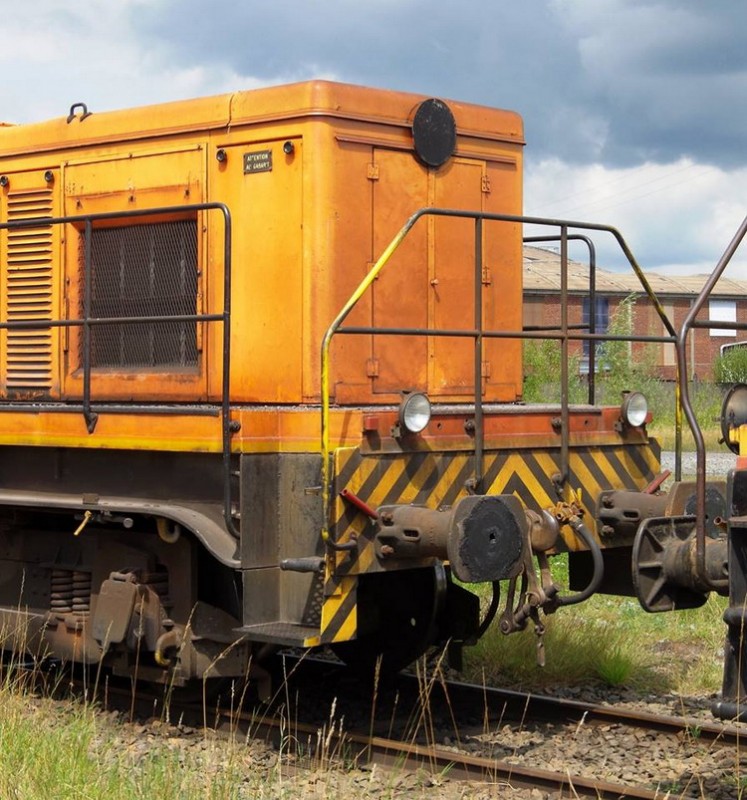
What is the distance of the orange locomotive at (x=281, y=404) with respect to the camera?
19.1ft

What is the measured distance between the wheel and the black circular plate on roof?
7.46ft

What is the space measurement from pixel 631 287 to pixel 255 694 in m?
37.2

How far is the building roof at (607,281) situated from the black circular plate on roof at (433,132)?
1142 inches

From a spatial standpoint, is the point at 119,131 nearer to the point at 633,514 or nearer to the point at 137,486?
the point at 137,486

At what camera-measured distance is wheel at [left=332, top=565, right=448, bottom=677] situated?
258 inches

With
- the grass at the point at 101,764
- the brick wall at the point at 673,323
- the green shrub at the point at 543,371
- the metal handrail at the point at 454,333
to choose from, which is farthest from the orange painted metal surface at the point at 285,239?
the brick wall at the point at 673,323

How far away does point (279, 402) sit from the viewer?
6.45m

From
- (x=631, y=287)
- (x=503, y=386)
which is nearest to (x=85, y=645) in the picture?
(x=503, y=386)

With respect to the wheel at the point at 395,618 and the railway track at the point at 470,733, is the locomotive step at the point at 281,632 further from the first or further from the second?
the wheel at the point at 395,618

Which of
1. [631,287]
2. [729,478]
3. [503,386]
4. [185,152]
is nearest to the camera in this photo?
[729,478]

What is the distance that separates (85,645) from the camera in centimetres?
643

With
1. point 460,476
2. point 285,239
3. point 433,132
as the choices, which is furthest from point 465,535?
point 433,132

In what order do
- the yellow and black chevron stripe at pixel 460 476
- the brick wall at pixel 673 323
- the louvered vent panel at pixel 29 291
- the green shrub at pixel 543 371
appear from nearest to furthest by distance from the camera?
the yellow and black chevron stripe at pixel 460 476 < the louvered vent panel at pixel 29 291 < the green shrub at pixel 543 371 < the brick wall at pixel 673 323

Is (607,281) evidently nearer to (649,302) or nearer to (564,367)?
(649,302)
